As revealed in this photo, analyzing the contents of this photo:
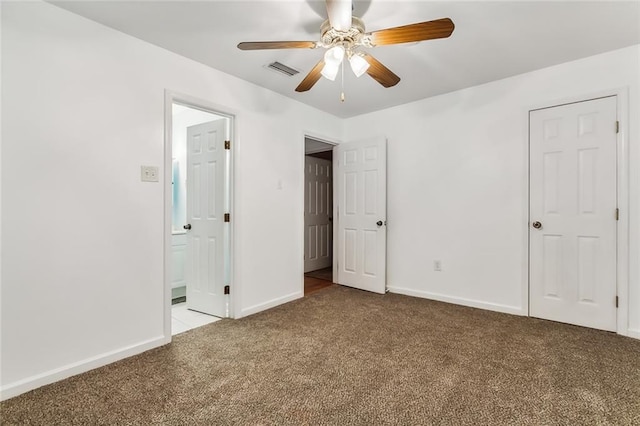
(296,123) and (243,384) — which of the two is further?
(296,123)

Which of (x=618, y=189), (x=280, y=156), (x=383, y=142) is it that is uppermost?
(x=383, y=142)

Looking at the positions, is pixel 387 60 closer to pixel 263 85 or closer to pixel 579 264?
pixel 263 85

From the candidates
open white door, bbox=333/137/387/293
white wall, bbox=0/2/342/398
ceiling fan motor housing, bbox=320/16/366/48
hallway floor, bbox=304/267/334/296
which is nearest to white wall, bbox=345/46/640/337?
open white door, bbox=333/137/387/293

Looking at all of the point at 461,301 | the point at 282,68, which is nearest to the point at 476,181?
the point at 461,301

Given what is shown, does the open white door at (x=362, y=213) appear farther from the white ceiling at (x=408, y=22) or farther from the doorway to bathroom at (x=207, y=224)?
the doorway to bathroom at (x=207, y=224)

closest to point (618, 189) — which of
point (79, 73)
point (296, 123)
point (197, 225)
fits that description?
point (296, 123)

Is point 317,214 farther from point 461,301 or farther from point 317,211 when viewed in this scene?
point 461,301

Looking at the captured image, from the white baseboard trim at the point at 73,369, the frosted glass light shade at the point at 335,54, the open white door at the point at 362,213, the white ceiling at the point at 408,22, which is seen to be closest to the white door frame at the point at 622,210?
the white ceiling at the point at 408,22

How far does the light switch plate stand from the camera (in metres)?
2.33

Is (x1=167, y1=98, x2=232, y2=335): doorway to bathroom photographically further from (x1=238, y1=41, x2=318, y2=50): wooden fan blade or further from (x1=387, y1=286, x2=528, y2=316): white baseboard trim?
(x1=387, y1=286, x2=528, y2=316): white baseboard trim

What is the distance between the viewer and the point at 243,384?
1.86m

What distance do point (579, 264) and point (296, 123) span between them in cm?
322

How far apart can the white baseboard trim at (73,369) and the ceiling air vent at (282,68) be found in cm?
251

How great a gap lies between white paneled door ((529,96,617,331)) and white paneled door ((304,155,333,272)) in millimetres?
3324
